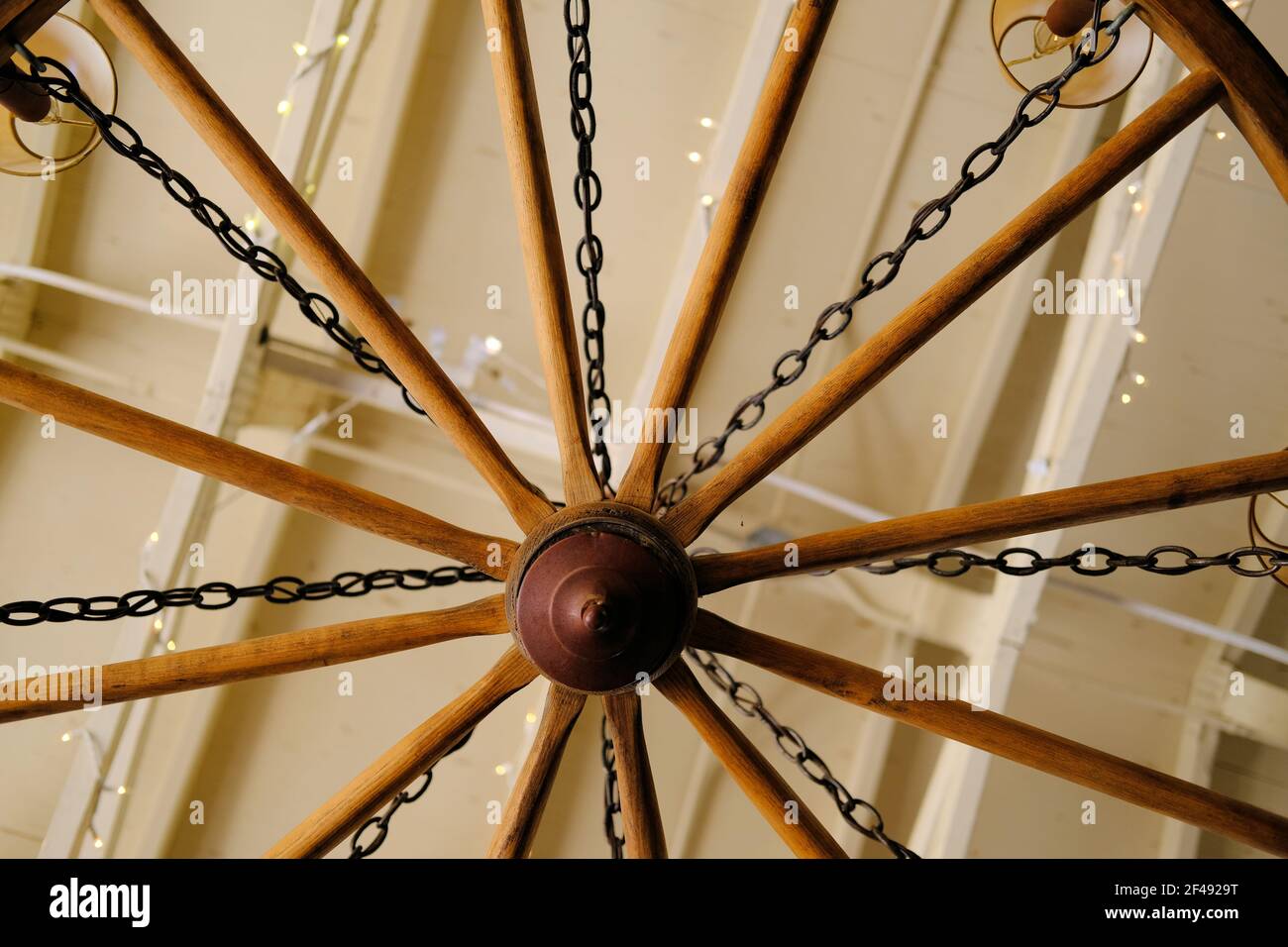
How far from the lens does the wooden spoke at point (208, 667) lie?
8.43 feet

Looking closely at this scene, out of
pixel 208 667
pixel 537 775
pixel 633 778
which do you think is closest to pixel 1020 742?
pixel 633 778

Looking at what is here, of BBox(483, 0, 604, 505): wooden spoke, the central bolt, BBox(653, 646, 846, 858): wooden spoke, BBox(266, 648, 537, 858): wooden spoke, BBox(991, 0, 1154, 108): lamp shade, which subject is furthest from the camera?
BBox(991, 0, 1154, 108): lamp shade

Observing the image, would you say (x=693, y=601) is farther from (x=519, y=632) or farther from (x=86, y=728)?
(x=86, y=728)

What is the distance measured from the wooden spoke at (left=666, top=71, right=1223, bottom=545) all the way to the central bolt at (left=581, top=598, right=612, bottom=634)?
36 centimetres

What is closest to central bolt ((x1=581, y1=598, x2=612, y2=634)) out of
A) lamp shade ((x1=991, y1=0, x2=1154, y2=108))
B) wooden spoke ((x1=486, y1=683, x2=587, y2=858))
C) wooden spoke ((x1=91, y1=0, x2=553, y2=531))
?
wooden spoke ((x1=486, y1=683, x2=587, y2=858))

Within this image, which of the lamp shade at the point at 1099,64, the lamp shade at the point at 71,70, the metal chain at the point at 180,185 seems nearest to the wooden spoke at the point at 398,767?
the metal chain at the point at 180,185

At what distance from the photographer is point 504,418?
6230 mm

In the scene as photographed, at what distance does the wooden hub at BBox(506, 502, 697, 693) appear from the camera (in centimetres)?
256

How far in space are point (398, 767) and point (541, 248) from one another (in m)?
1.59

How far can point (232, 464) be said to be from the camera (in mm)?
2648

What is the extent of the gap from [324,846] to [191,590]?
85cm

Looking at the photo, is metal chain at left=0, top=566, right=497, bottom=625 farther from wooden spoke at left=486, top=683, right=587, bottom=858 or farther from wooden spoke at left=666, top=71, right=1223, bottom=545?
wooden spoke at left=666, top=71, right=1223, bottom=545
